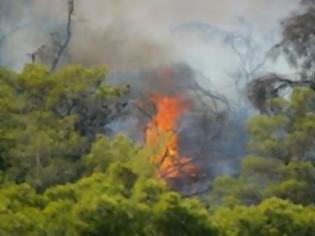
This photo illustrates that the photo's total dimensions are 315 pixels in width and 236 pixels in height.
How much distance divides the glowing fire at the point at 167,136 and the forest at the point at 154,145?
0.03 meters

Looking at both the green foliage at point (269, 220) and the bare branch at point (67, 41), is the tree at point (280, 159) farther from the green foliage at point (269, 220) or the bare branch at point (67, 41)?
the bare branch at point (67, 41)

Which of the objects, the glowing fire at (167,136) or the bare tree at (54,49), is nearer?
the glowing fire at (167,136)

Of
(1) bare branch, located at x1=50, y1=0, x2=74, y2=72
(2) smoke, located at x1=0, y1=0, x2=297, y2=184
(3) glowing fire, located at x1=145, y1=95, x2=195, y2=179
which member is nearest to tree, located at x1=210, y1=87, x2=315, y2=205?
(3) glowing fire, located at x1=145, y1=95, x2=195, y2=179

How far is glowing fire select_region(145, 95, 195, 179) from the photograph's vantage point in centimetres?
1277

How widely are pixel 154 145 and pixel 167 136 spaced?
63.7 inches

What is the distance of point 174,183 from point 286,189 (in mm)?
3351

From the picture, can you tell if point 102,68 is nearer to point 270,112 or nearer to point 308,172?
point 270,112

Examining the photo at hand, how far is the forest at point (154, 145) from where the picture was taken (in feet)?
27.7

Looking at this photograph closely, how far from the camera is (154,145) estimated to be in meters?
11.9

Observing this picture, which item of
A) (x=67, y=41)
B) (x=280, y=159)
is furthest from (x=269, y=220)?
(x=67, y=41)

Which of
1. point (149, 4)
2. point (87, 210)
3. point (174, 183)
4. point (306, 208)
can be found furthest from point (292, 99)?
point (149, 4)

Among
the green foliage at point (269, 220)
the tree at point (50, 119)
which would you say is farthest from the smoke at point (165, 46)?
the green foliage at point (269, 220)

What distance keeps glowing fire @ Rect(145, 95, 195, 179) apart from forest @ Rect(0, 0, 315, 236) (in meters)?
0.03

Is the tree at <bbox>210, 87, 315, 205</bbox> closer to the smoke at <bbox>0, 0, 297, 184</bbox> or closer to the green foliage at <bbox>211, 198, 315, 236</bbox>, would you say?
the green foliage at <bbox>211, 198, 315, 236</bbox>
